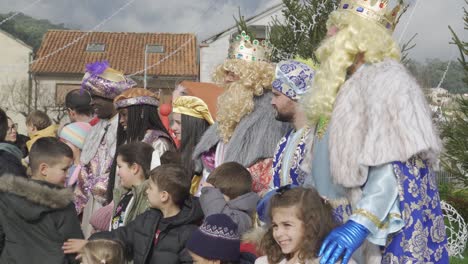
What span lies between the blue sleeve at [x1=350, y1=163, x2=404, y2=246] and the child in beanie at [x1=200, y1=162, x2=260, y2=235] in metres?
1.74

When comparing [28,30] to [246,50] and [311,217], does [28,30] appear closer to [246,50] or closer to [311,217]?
[246,50]

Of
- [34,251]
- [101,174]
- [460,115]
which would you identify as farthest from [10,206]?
[460,115]

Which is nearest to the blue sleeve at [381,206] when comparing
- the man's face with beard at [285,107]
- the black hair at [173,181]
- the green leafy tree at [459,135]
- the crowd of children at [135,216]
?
the crowd of children at [135,216]

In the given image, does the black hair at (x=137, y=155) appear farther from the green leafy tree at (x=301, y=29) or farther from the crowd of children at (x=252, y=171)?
the green leafy tree at (x=301, y=29)

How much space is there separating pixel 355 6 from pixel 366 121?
57 cm

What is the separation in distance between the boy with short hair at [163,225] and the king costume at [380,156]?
1.47 metres

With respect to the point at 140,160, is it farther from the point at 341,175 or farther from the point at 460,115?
the point at 460,115

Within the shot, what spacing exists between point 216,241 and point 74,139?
296cm

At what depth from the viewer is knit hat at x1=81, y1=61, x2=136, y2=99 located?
5.91 metres

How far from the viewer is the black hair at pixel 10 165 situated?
4.84m

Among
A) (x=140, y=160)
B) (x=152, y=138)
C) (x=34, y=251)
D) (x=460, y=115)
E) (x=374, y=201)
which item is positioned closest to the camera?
(x=374, y=201)

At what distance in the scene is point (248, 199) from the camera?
450 cm

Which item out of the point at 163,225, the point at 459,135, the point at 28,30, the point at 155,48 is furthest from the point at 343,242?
the point at 28,30

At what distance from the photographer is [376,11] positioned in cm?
301
